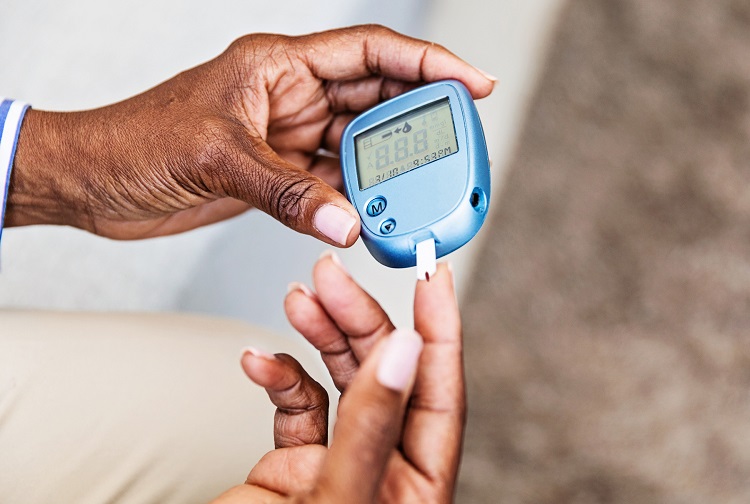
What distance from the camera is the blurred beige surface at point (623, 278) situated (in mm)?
1387

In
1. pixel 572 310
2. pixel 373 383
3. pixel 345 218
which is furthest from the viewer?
pixel 572 310

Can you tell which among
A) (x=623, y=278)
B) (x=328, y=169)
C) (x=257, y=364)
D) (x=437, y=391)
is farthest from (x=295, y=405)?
(x=623, y=278)

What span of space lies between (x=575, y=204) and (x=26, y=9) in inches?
44.5

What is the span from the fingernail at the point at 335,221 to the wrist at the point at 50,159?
1.16 feet

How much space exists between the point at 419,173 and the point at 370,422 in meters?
0.38

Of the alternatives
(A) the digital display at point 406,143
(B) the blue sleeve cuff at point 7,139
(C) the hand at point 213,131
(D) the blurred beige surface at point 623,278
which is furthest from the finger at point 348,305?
(D) the blurred beige surface at point 623,278

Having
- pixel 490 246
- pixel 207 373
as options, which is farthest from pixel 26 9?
pixel 490 246

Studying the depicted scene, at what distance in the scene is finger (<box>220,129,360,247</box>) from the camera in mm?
734

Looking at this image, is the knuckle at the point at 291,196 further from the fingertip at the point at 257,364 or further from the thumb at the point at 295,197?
the fingertip at the point at 257,364

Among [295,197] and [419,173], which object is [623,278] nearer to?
[419,173]

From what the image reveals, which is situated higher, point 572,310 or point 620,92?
point 620,92

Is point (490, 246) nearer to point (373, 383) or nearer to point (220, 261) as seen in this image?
point (220, 261)

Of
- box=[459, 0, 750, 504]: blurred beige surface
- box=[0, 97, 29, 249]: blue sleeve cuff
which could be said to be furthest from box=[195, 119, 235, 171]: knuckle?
box=[459, 0, 750, 504]: blurred beige surface

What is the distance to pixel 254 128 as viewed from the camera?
0.88 metres
